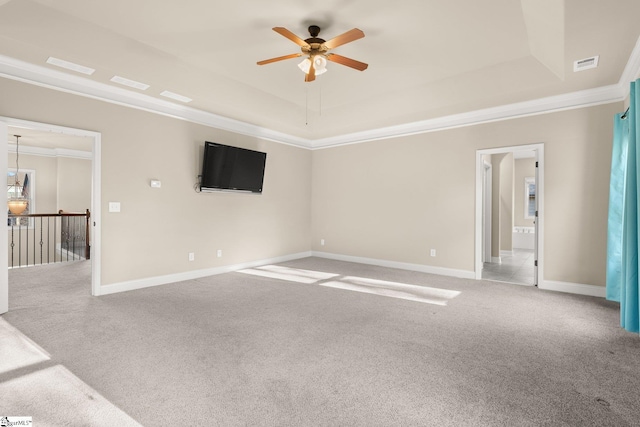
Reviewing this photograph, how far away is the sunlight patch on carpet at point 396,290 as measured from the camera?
413 centimetres

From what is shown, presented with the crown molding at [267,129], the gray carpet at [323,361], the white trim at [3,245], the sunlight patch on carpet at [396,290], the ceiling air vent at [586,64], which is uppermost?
the ceiling air vent at [586,64]

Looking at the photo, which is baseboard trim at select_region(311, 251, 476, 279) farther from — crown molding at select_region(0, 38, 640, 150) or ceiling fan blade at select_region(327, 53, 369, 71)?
ceiling fan blade at select_region(327, 53, 369, 71)

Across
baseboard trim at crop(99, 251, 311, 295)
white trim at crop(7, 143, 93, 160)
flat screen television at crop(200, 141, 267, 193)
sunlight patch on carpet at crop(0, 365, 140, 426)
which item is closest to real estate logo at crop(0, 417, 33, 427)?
sunlight patch on carpet at crop(0, 365, 140, 426)

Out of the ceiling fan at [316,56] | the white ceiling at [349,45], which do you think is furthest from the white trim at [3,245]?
the ceiling fan at [316,56]

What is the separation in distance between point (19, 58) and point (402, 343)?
4898mm

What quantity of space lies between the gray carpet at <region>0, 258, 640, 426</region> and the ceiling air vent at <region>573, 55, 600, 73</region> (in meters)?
2.78

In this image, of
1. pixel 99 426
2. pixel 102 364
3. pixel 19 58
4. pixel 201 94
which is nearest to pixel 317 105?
pixel 201 94

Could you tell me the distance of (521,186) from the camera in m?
10.0

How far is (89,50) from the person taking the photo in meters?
3.29

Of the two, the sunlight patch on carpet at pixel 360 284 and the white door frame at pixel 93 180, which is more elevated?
the white door frame at pixel 93 180

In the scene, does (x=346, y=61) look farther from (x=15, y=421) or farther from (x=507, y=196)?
(x=507, y=196)

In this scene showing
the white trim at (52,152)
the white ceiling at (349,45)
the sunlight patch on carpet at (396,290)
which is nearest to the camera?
the white ceiling at (349,45)

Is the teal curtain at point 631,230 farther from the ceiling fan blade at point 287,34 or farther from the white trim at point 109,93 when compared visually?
the white trim at point 109,93

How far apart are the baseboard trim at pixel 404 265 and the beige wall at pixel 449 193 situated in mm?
85
